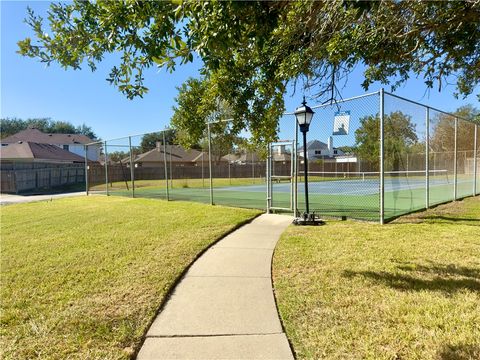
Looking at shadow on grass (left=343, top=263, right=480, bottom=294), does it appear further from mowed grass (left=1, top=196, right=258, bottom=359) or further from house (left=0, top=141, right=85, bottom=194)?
house (left=0, top=141, right=85, bottom=194)

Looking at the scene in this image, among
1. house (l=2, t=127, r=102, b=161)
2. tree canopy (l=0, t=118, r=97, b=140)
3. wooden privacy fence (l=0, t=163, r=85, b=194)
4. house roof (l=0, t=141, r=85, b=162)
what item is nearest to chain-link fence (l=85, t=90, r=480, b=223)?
wooden privacy fence (l=0, t=163, r=85, b=194)

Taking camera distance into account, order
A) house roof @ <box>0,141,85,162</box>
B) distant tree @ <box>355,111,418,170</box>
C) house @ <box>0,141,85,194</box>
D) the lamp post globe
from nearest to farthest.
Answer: the lamp post globe < distant tree @ <box>355,111,418,170</box> < house @ <box>0,141,85,194</box> < house roof @ <box>0,141,85,162</box>

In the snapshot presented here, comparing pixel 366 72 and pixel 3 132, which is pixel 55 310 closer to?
pixel 366 72

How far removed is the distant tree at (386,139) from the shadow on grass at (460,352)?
18.8 ft

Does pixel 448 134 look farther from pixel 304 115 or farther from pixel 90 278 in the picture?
pixel 90 278

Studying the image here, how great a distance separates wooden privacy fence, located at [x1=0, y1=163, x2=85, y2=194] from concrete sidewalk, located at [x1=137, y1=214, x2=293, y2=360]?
81.2ft

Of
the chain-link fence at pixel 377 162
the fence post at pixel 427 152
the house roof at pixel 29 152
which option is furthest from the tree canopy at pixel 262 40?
the house roof at pixel 29 152

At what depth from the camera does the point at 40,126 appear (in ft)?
252

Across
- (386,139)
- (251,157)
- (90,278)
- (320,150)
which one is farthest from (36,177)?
(386,139)

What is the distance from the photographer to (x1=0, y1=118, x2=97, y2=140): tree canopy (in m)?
71.2

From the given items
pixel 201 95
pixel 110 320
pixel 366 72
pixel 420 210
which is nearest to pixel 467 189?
pixel 420 210

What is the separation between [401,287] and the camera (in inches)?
158

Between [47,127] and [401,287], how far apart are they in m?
86.8

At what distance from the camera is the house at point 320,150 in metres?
9.27
